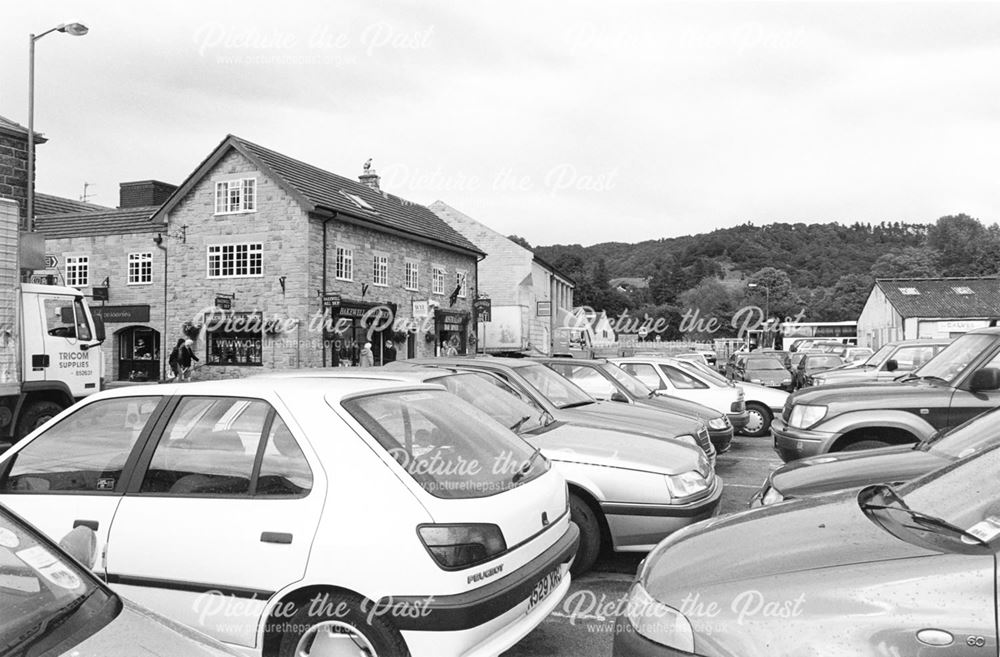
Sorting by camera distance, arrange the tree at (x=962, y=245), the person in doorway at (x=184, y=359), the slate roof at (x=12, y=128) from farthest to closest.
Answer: the tree at (x=962, y=245) < the person in doorway at (x=184, y=359) < the slate roof at (x=12, y=128)

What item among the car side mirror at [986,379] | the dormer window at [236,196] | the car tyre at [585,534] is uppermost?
the dormer window at [236,196]

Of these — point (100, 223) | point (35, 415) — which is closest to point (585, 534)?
point (35, 415)

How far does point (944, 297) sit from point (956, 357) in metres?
48.3

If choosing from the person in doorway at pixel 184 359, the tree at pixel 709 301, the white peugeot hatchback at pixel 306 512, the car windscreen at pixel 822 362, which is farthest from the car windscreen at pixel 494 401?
the tree at pixel 709 301

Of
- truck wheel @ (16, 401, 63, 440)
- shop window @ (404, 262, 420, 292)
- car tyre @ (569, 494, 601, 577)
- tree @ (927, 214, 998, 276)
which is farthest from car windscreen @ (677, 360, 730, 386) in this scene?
tree @ (927, 214, 998, 276)

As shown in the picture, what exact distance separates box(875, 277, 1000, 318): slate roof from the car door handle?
51.7 meters

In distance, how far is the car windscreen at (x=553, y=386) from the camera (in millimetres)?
7496

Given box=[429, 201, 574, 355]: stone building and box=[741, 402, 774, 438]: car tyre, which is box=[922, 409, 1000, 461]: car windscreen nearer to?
box=[741, 402, 774, 438]: car tyre

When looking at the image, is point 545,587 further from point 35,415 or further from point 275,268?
point 275,268

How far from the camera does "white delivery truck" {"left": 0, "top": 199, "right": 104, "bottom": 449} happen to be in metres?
Answer: 10.8

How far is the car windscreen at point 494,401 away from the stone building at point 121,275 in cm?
2376

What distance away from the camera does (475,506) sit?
329cm

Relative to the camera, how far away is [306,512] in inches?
127

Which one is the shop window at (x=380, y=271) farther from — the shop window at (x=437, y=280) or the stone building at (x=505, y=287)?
the stone building at (x=505, y=287)
